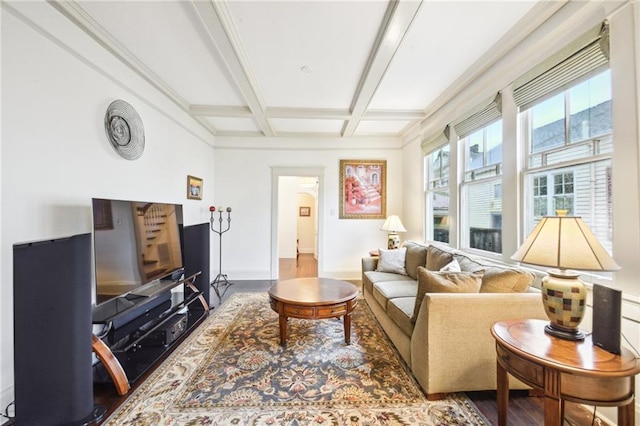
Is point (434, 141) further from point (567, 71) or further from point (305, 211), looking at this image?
point (305, 211)

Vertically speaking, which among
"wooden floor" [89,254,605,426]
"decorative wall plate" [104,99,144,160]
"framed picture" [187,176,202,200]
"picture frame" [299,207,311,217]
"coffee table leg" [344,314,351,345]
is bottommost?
"wooden floor" [89,254,605,426]

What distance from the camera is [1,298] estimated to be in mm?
1576

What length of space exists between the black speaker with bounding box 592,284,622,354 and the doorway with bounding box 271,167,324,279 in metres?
4.20

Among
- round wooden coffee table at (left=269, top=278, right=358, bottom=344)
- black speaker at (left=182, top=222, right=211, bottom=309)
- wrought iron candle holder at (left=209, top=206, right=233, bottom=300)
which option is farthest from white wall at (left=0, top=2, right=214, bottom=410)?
wrought iron candle holder at (left=209, top=206, right=233, bottom=300)

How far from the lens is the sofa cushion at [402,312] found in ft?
6.81

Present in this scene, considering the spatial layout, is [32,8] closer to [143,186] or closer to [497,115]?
[143,186]

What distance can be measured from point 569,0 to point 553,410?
2.58 metres

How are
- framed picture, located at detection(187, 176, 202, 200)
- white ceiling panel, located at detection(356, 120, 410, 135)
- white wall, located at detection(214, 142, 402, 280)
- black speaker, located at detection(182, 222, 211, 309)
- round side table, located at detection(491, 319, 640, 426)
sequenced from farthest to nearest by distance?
white wall, located at detection(214, 142, 402, 280), white ceiling panel, located at detection(356, 120, 410, 135), framed picture, located at detection(187, 176, 202, 200), black speaker, located at detection(182, 222, 211, 309), round side table, located at detection(491, 319, 640, 426)

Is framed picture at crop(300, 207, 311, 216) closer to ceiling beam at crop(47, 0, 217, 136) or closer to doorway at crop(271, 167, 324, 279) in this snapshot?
doorway at crop(271, 167, 324, 279)

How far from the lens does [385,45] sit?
2.29 meters

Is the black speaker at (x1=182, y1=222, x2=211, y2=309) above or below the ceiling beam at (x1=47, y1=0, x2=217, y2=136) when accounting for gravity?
below

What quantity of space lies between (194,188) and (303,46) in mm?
2933

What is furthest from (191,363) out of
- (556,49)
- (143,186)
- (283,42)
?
(556,49)

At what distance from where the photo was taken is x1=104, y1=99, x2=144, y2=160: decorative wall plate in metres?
2.47
